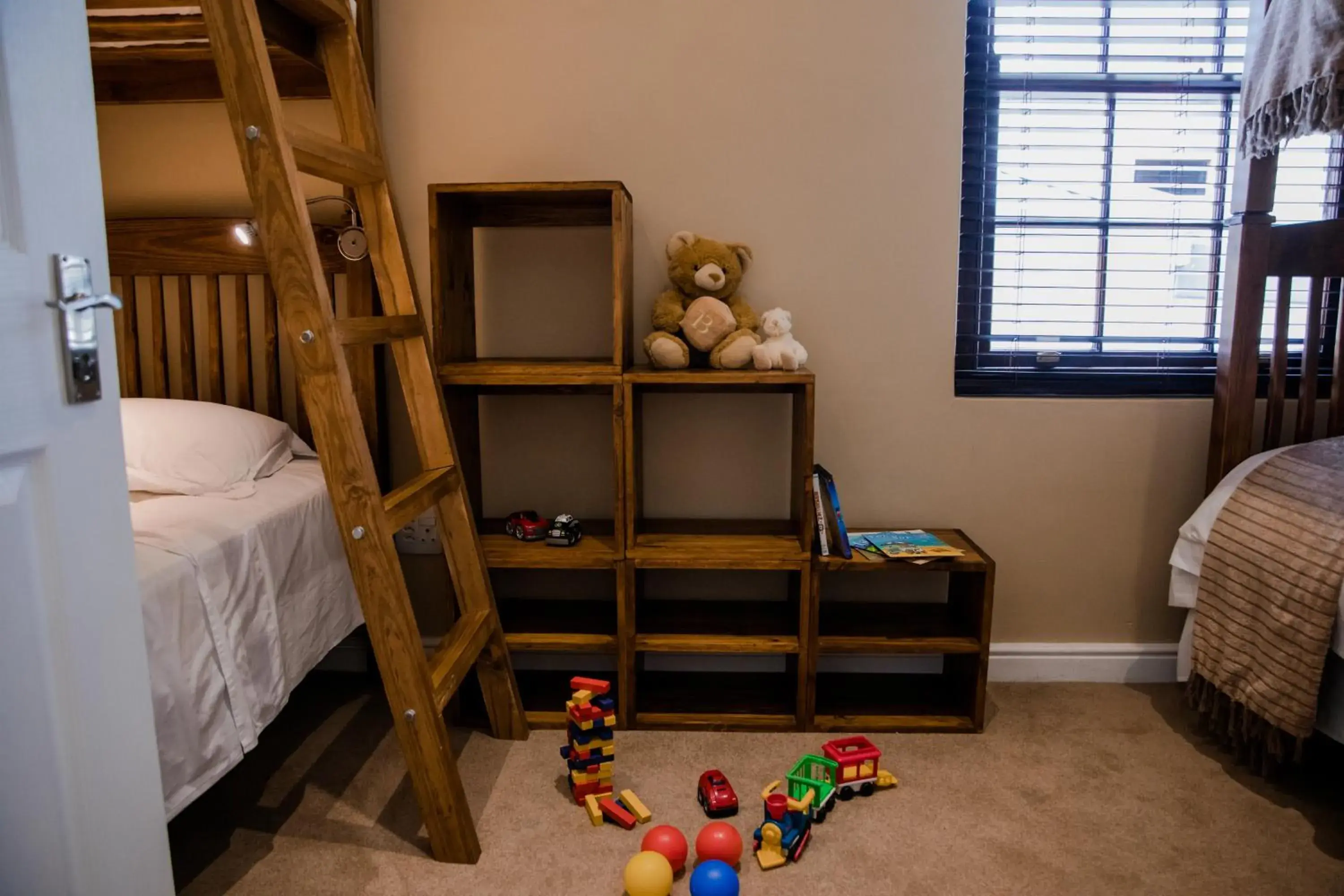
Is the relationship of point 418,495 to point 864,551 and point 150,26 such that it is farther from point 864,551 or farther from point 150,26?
point 150,26

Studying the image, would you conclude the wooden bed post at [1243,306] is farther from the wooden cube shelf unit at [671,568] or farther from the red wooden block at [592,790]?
the red wooden block at [592,790]

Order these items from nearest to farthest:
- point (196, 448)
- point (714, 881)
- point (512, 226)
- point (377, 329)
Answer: point (714, 881), point (377, 329), point (196, 448), point (512, 226)

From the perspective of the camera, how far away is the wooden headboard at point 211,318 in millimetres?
2209

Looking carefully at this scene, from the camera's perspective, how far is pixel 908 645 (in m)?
2.05

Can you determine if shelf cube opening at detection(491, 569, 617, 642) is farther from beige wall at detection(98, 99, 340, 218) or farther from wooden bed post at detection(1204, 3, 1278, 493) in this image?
wooden bed post at detection(1204, 3, 1278, 493)

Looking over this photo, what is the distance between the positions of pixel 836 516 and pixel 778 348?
1.35ft

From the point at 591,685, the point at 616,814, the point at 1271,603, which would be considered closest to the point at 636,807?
the point at 616,814

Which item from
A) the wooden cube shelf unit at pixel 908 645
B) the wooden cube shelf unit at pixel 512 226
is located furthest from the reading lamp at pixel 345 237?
the wooden cube shelf unit at pixel 908 645

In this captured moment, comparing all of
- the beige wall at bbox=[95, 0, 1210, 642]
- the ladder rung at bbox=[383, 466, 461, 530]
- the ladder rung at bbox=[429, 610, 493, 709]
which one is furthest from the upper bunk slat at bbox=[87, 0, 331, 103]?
the ladder rung at bbox=[429, 610, 493, 709]

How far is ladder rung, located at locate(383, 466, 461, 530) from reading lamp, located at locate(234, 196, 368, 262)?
63 cm

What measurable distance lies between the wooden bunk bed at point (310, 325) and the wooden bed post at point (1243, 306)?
1.79 m

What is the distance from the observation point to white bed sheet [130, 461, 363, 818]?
1.38m

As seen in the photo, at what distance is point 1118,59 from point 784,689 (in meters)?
1.80

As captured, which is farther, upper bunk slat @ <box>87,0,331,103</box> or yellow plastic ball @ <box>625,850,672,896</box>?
upper bunk slat @ <box>87,0,331,103</box>
